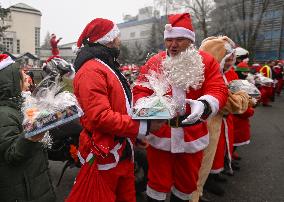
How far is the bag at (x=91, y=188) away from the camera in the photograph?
97.7 inches

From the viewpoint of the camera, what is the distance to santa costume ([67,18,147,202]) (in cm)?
229

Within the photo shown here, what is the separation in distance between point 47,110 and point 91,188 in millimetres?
752

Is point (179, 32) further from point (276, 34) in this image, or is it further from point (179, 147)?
point (276, 34)

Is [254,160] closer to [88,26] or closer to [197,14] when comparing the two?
[88,26]

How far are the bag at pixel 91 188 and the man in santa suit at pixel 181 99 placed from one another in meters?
0.78

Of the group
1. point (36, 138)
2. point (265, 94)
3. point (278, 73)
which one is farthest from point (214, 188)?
point (278, 73)

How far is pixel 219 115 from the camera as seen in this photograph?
13.2 ft

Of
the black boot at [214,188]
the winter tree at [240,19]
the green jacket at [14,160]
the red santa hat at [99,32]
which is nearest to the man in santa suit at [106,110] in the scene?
the red santa hat at [99,32]

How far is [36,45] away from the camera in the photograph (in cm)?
7069

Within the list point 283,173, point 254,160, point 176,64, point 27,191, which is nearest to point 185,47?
point 176,64

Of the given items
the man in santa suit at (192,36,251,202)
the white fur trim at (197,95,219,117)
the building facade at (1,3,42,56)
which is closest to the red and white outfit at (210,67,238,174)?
the man in santa suit at (192,36,251,202)

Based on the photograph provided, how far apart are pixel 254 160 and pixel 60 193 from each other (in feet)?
11.3

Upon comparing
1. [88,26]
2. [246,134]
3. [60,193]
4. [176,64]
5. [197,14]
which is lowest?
[60,193]

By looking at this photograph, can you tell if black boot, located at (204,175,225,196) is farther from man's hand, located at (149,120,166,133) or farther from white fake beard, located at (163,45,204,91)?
man's hand, located at (149,120,166,133)
